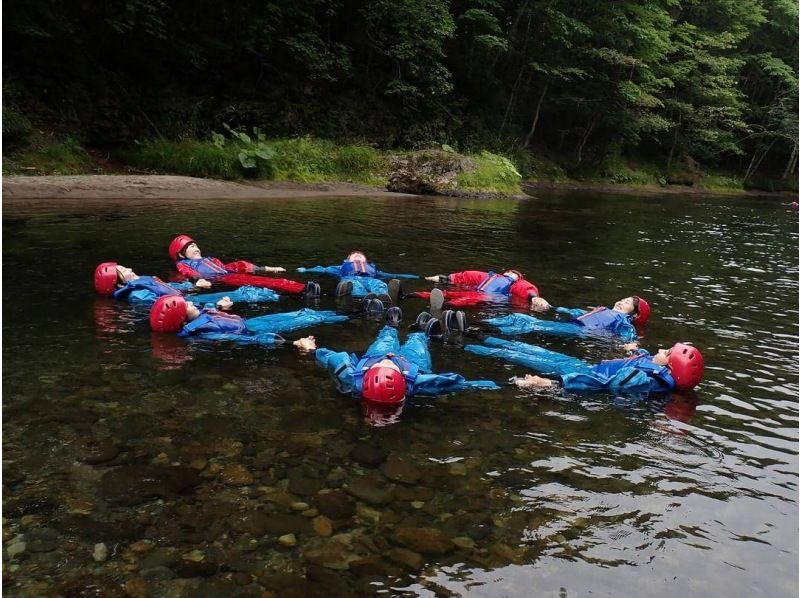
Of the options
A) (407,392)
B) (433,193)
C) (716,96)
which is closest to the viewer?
(407,392)

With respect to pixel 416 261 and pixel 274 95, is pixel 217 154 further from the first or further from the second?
pixel 416 261

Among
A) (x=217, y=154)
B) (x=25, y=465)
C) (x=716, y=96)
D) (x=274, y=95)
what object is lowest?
(x=25, y=465)

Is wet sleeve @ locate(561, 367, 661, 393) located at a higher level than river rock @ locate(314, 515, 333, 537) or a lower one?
higher

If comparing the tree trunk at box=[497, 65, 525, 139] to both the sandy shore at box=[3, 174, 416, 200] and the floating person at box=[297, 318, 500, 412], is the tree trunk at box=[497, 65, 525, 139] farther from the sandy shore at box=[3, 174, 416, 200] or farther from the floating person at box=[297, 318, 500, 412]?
the floating person at box=[297, 318, 500, 412]

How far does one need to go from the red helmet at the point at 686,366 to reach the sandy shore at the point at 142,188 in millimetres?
16977

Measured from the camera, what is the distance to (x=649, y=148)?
45.8 m

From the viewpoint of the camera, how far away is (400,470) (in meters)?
4.93

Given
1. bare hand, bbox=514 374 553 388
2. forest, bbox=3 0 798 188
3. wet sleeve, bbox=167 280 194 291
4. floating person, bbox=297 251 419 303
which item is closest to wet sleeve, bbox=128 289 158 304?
wet sleeve, bbox=167 280 194 291

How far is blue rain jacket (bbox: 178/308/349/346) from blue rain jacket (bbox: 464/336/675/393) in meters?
2.92

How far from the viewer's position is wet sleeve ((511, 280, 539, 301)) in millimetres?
10148

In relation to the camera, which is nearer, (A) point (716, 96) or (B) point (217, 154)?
(B) point (217, 154)

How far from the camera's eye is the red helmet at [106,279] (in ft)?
30.2

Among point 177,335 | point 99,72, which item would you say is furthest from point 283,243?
point 99,72

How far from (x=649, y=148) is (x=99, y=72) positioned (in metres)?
37.6
